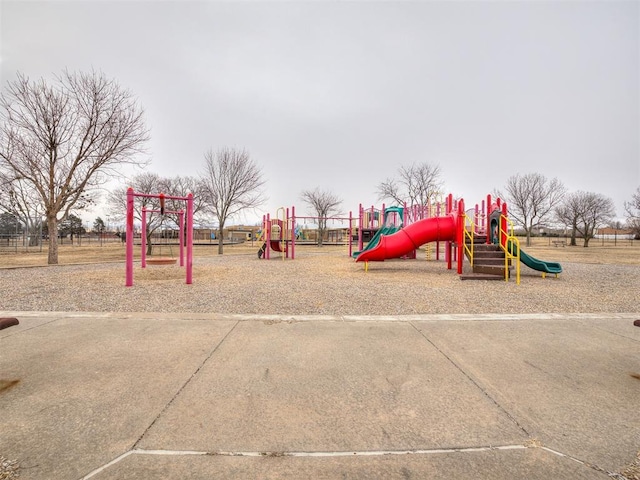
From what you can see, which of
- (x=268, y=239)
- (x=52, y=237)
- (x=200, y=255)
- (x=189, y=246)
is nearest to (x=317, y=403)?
(x=189, y=246)

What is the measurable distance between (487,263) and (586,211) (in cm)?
5087

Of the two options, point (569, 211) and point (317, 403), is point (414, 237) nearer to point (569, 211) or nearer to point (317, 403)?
point (317, 403)

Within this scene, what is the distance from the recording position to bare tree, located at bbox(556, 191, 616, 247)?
153 ft

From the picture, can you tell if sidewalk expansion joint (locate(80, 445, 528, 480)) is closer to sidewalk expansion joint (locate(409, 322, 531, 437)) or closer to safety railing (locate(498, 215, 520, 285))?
sidewalk expansion joint (locate(409, 322, 531, 437))

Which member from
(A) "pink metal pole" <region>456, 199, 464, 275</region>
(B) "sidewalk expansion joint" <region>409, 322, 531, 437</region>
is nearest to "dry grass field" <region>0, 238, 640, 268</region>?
(A) "pink metal pole" <region>456, 199, 464, 275</region>

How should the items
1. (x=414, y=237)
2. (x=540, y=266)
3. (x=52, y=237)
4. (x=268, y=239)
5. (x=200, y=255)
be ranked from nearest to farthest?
(x=540, y=266) < (x=414, y=237) < (x=52, y=237) < (x=268, y=239) < (x=200, y=255)

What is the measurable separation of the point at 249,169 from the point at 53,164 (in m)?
12.9

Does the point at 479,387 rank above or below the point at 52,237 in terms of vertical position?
below

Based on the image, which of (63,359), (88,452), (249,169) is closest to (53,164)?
(249,169)

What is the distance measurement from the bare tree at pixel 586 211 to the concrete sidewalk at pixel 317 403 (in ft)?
179

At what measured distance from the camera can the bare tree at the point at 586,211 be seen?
46.5 meters

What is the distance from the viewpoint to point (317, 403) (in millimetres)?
2504

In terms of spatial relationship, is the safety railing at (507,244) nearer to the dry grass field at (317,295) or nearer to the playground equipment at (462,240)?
the playground equipment at (462,240)

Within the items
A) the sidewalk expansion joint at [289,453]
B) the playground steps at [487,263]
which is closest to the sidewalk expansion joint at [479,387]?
the sidewalk expansion joint at [289,453]
